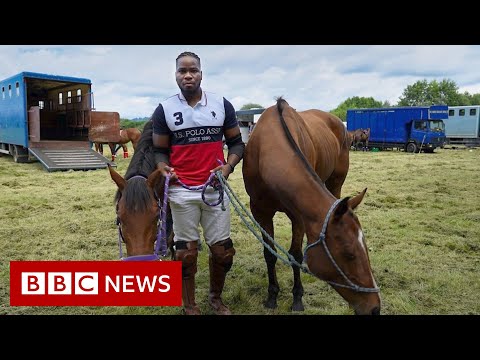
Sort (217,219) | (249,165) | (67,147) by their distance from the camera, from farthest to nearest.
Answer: (67,147), (249,165), (217,219)

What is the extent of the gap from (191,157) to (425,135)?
72.1 ft

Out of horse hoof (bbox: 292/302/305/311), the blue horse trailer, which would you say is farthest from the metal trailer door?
horse hoof (bbox: 292/302/305/311)

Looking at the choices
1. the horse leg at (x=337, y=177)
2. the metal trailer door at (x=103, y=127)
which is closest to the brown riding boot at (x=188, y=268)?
the horse leg at (x=337, y=177)

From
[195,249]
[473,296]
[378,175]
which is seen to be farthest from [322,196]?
[378,175]

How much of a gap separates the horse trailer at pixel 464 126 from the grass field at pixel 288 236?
67.9 ft

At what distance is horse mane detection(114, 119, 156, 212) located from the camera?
270cm

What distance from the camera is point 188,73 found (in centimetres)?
287

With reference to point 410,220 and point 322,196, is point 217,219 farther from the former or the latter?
point 410,220

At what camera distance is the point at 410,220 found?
20.8 ft

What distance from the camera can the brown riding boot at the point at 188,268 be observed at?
3.06 meters

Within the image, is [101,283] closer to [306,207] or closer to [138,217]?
[138,217]

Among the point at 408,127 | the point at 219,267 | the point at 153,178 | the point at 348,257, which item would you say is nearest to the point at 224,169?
the point at 153,178

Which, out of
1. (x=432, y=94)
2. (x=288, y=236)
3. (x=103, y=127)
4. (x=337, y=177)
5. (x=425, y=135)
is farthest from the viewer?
(x=432, y=94)

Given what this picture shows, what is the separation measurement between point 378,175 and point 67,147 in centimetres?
1117
